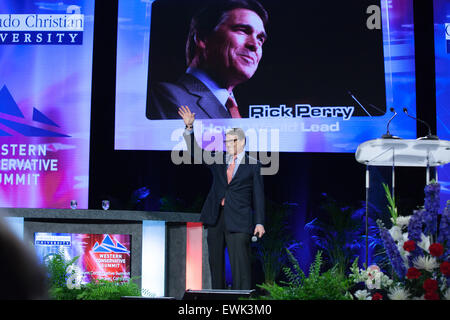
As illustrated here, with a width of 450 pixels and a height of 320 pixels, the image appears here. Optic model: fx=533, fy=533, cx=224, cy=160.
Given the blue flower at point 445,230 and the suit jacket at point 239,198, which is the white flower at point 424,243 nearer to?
the blue flower at point 445,230

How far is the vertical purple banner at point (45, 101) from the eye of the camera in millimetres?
7133

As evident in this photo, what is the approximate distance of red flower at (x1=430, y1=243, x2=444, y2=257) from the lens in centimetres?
164

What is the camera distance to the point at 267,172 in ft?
22.7

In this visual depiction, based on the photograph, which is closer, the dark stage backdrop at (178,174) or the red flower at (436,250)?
the red flower at (436,250)

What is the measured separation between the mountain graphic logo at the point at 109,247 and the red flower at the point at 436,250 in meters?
2.56

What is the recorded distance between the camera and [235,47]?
22.3 ft

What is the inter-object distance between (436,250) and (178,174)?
18.7ft

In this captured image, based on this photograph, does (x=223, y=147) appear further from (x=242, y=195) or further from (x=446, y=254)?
(x=446, y=254)

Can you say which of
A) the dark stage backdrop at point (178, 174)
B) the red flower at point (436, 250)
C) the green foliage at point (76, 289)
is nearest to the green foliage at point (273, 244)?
the dark stage backdrop at point (178, 174)

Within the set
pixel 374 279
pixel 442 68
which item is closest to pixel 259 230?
pixel 374 279

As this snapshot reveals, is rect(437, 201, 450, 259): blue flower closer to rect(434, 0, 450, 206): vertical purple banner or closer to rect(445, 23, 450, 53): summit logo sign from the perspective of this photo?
rect(434, 0, 450, 206): vertical purple banner

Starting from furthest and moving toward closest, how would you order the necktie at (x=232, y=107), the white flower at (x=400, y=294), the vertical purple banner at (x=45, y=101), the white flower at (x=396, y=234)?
the vertical purple banner at (x=45, y=101) → the necktie at (x=232, y=107) → the white flower at (x=396, y=234) → the white flower at (x=400, y=294)

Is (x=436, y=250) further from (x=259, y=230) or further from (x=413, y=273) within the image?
(x=259, y=230)
